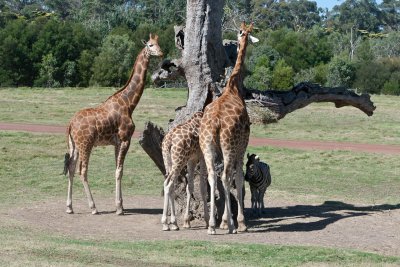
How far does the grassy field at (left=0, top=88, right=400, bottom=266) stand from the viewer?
1129 cm

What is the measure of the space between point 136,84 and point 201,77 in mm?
1358

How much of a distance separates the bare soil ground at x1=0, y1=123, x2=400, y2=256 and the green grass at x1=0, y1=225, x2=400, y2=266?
29.2 inches

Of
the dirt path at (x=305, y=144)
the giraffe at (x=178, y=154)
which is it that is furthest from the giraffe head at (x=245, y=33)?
the dirt path at (x=305, y=144)

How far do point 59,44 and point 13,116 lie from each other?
27.6m

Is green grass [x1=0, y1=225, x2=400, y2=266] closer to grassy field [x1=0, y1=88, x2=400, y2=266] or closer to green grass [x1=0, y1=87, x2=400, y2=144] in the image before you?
grassy field [x1=0, y1=88, x2=400, y2=266]

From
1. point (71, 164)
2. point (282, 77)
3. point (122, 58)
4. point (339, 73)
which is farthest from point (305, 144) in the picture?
point (122, 58)

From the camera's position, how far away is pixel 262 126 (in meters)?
29.7

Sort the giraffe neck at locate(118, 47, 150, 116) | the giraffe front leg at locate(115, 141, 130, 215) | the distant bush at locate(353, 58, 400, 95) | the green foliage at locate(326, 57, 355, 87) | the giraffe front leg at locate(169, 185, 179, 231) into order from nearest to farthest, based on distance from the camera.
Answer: the giraffe front leg at locate(169, 185, 179, 231) < the giraffe front leg at locate(115, 141, 130, 215) < the giraffe neck at locate(118, 47, 150, 116) < the green foliage at locate(326, 57, 355, 87) < the distant bush at locate(353, 58, 400, 95)

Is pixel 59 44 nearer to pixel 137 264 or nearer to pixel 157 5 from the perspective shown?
pixel 157 5

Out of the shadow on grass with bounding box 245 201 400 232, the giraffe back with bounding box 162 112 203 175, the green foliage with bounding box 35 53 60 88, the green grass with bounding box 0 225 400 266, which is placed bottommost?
the green foliage with bounding box 35 53 60 88

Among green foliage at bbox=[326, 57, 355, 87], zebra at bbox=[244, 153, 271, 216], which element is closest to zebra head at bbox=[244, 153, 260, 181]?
zebra at bbox=[244, 153, 271, 216]

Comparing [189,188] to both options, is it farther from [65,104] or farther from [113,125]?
[65,104]

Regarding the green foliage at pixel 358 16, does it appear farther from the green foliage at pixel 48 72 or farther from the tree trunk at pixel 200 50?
the tree trunk at pixel 200 50

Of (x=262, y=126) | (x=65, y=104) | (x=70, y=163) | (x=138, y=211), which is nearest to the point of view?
(x=70, y=163)
